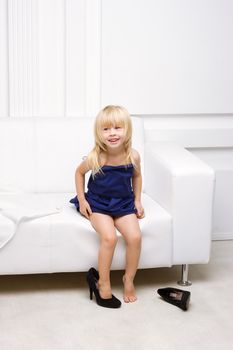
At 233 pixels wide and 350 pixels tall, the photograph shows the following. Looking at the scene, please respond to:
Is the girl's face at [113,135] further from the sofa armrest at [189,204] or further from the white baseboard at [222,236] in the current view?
the white baseboard at [222,236]

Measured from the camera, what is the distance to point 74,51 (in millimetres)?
3229

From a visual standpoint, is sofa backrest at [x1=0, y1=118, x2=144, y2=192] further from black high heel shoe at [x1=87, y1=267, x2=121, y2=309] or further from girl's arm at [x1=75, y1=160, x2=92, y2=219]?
black high heel shoe at [x1=87, y1=267, x2=121, y2=309]

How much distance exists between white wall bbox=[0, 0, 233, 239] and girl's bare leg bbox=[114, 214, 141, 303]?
88 cm

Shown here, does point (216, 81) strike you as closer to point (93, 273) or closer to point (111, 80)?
point (111, 80)

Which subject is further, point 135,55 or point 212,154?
point 212,154

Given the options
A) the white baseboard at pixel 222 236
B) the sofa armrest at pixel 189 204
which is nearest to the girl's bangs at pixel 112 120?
the sofa armrest at pixel 189 204

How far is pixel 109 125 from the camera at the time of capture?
260 centimetres

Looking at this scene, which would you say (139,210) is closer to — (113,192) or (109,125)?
(113,192)

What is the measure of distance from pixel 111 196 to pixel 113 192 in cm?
2

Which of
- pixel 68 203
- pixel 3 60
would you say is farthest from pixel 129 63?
pixel 68 203

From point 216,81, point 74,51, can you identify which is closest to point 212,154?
point 216,81

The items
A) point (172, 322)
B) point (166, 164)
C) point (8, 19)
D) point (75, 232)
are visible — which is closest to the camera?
point (172, 322)

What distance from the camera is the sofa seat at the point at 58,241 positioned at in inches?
101

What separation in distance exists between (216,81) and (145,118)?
44 cm
